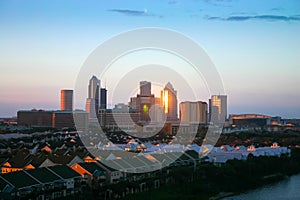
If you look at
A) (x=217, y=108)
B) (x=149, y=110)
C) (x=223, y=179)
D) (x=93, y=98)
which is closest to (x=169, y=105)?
(x=149, y=110)

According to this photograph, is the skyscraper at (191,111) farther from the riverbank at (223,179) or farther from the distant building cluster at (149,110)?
the riverbank at (223,179)

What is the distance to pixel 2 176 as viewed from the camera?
530cm

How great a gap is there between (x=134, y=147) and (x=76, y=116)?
10315mm

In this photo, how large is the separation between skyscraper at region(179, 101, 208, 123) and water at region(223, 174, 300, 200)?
14132 millimetres

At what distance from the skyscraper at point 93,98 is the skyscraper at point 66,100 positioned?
2.41 metres

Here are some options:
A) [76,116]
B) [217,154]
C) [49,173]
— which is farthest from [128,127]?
[49,173]

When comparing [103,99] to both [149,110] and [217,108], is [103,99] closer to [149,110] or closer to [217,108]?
[149,110]

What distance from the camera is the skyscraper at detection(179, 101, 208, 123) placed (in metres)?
21.9

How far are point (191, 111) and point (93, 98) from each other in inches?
178

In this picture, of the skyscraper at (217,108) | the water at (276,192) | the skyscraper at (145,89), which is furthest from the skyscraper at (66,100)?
the water at (276,192)

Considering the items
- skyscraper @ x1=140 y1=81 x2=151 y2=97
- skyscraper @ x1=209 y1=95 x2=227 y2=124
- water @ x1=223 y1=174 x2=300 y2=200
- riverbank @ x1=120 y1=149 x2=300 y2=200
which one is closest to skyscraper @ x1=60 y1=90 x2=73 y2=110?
skyscraper @ x1=140 y1=81 x2=151 y2=97

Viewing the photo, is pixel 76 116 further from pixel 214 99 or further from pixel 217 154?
pixel 217 154

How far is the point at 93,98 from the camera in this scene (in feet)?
75.0

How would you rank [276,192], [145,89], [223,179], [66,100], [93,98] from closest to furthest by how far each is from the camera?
[276,192], [223,179], [145,89], [93,98], [66,100]
